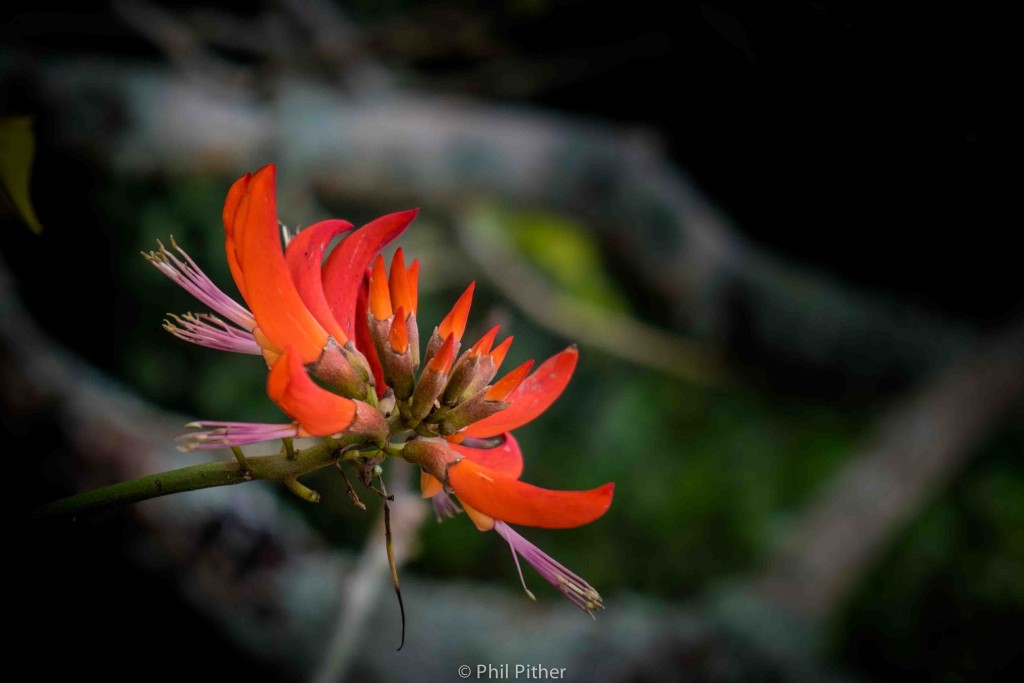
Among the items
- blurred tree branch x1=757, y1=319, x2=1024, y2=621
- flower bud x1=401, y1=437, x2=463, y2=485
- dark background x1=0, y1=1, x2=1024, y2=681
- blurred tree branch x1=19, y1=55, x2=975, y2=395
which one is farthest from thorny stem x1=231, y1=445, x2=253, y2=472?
blurred tree branch x1=757, y1=319, x2=1024, y2=621

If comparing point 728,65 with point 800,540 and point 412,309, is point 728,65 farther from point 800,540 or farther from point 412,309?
point 800,540

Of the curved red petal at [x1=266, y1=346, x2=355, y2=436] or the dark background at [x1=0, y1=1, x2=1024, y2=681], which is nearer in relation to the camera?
the curved red petal at [x1=266, y1=346, x2=355, y2=436]

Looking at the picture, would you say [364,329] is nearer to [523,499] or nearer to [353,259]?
[353,259]

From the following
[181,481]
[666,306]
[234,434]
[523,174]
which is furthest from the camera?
[666,306]

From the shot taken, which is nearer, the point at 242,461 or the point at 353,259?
the point at 242,461

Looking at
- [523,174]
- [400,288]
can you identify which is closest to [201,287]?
[400,288]

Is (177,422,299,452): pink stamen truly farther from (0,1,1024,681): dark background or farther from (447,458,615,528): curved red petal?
(0,1,1024,681): dark background

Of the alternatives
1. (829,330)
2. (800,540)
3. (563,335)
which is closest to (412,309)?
(563,335)
